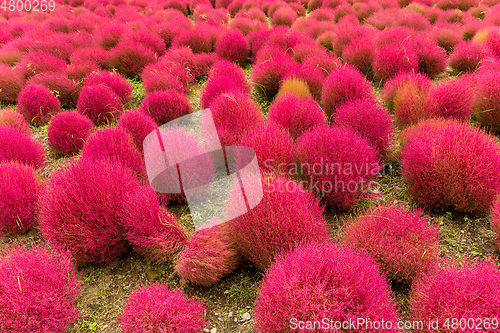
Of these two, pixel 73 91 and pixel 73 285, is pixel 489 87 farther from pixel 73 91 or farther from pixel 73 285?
pixel 73 91

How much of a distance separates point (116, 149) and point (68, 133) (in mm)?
1001

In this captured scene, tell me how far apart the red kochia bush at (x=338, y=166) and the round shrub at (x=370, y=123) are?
15.8 inches

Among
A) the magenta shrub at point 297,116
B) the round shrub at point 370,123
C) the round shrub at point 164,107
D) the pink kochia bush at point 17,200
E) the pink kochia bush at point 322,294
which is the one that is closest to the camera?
the pink kochia bush at point 322,294

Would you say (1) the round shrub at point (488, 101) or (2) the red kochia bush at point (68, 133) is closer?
(1) the round shrub at point (488, 101)

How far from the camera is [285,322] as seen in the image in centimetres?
150

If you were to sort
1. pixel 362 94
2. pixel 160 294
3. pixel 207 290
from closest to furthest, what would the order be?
pixel 160 294, pixel 207 290, pixel 362 94

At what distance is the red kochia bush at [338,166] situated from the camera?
2.40m

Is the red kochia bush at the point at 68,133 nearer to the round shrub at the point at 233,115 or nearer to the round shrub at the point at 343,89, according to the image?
the round shrub at the point at 233,115

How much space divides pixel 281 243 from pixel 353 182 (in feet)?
2.78

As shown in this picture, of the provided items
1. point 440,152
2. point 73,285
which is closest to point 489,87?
point 440,152

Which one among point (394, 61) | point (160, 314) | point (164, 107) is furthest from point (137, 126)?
point (394, 61)

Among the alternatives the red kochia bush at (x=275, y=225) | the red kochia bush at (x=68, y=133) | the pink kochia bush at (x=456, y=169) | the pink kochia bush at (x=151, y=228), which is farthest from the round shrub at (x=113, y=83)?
the pink kochia bush at (x=456, y=169)

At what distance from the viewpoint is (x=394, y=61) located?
4.12 m

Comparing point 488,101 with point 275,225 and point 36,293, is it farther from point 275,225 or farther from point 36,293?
point 36,293
